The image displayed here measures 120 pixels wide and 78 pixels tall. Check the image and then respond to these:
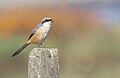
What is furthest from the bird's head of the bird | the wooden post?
the wooden post

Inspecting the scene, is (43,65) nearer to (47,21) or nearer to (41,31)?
(47,21)

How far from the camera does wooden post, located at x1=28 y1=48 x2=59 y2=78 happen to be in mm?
3154

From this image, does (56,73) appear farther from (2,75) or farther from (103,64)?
(103,64)

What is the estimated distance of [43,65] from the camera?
10.4 ft

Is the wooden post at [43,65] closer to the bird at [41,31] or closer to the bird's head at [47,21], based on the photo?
the bird at [41,31]

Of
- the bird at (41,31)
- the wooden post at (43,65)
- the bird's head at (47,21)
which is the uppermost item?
the bird's head at (47,21)

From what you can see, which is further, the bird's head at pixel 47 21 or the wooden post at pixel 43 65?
the bird's head at pixel 47 21

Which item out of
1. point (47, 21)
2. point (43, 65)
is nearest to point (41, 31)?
point (47, 21)

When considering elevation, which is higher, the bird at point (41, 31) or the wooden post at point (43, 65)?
the bird at point (41, 31)

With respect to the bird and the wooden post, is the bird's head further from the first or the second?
the wooden post

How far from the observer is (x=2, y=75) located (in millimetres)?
11867

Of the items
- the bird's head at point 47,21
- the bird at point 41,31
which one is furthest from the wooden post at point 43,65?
the bird's head at point 47,21

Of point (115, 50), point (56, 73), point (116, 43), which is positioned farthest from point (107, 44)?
point (56, 73)

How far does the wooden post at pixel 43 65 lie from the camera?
3.15m
